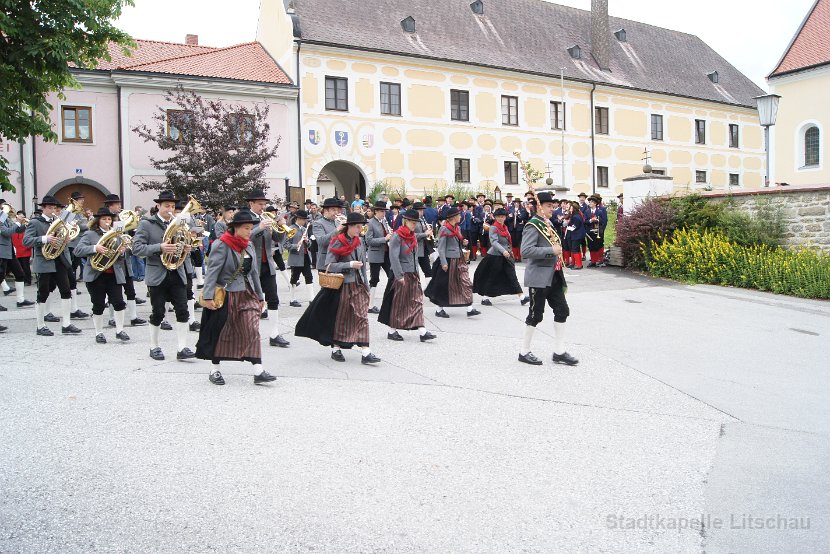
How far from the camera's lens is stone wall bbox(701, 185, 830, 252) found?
15.4 m

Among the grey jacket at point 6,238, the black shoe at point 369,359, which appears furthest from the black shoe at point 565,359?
the grey jacket at point 6,238

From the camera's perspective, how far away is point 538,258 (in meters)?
8.72

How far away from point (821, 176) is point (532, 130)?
13.5m

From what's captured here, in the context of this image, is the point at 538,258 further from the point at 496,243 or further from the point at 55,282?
the point at 55,282

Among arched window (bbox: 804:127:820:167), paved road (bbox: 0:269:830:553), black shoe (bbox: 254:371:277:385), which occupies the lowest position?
paved road (bbox: 0:269:830:553)

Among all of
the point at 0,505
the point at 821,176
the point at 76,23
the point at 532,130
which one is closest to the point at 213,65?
the point at 532,130

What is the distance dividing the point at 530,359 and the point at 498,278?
4511 mm

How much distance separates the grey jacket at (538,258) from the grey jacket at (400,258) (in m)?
1.99

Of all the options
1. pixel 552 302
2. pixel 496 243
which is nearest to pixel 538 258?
pixel 552 302

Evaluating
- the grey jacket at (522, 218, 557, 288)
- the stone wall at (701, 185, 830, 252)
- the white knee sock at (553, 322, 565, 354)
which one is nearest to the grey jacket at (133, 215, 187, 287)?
the grey jacket at (522, 218, 557, 288)

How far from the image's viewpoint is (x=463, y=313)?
42.3ft

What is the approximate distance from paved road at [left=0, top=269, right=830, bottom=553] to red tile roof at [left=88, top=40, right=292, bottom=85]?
21.3 meters

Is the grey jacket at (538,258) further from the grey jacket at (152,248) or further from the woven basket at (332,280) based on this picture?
the grey jacket at (152,248)

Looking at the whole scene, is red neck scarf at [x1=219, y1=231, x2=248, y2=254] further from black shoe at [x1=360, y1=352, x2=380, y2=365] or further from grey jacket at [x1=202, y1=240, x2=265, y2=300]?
black shoe at [x1=360, y1=352, x2=380, y2=365]
